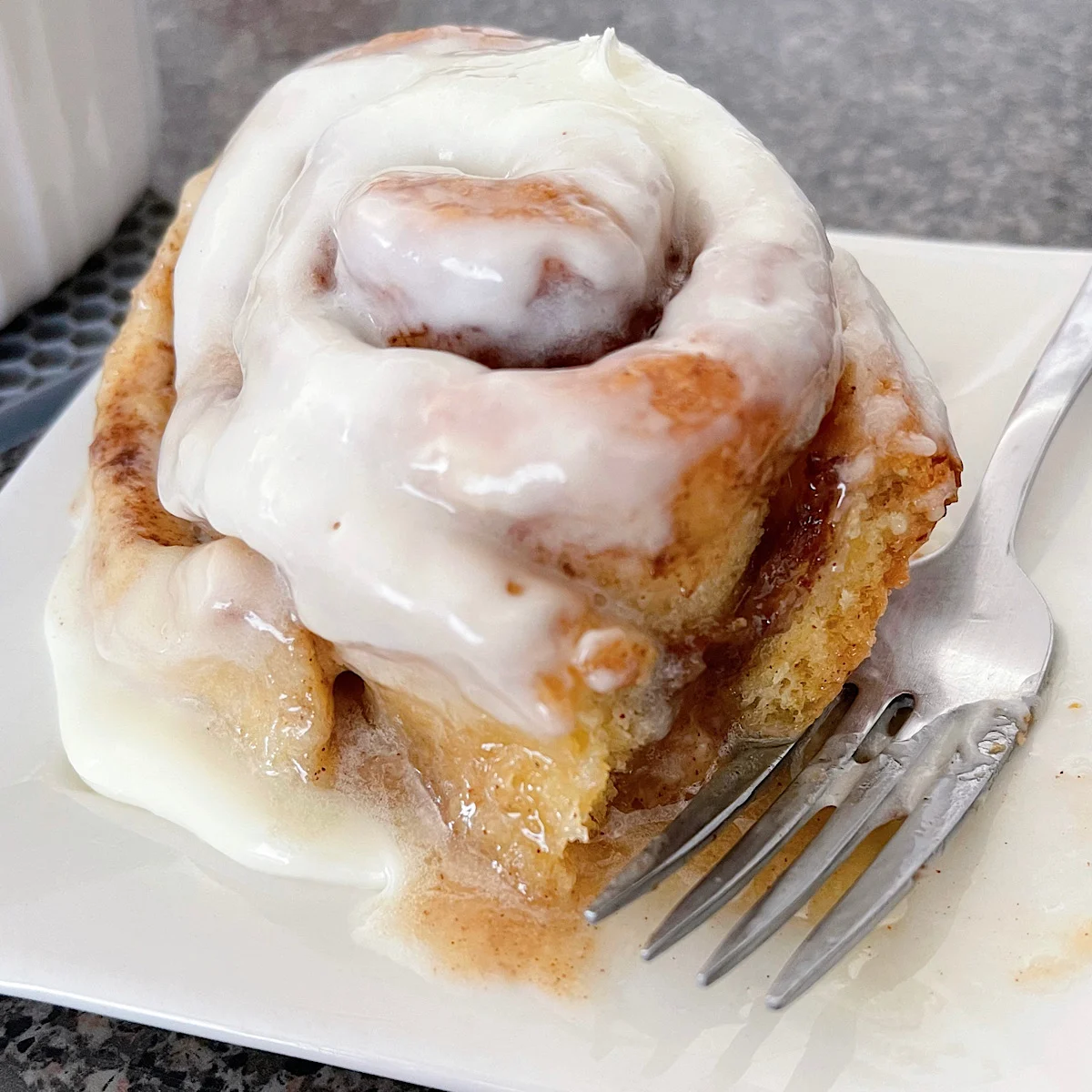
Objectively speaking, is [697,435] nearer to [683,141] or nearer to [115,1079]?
[683,141]

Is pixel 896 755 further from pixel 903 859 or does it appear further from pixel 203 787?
pixel 203 787

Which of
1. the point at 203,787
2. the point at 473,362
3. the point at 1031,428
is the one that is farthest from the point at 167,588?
the point at 1031,428

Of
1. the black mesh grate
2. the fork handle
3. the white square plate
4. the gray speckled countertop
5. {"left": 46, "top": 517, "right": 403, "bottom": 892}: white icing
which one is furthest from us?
the gray speckled countertop

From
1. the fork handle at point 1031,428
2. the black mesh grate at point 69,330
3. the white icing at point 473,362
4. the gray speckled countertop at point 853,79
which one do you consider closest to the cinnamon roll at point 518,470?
the white icing at point 473,362

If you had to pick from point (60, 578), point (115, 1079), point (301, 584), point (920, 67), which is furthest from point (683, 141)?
point (920, 67)

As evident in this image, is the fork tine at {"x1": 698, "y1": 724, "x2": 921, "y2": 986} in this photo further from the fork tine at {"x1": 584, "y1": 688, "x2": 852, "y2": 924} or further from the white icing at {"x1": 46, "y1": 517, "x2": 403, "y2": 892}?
the white icing at {"x1": 46, "y1": 517, "x2": 403, "y2": 892}

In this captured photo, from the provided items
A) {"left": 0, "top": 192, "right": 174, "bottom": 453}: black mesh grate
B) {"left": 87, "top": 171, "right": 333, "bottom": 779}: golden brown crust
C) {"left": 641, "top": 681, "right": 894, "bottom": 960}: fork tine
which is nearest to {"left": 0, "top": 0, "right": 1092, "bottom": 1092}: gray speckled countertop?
{"left": 0, "top": 192, "right": 174, "bottom": 453}: black mesh grate
